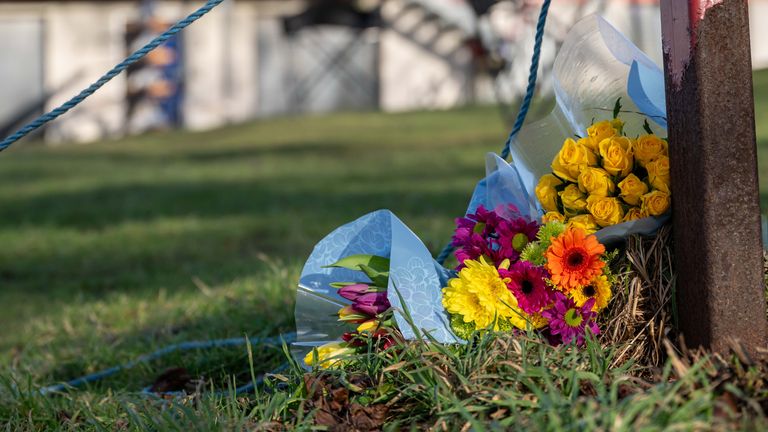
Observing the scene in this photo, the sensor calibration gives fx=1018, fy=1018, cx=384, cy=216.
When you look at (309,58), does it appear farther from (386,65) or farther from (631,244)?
Result: (631,244)

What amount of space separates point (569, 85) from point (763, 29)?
2029cm

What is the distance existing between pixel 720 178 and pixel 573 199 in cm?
47

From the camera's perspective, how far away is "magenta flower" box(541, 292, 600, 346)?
2.56 meters

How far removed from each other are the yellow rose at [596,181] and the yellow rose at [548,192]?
13 centimetres

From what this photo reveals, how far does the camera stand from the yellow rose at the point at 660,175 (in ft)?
8.52

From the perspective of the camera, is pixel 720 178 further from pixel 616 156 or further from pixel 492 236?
pixel 492 236

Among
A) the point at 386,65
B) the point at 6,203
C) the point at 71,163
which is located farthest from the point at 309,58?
the point at 6,203

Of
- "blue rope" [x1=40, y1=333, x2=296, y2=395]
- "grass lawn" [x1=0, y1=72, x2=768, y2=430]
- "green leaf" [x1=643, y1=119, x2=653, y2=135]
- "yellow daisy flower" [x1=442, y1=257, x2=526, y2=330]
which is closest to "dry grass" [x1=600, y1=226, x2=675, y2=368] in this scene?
"yellow daisy flower" [x1=442, y1=257, x2=526, y2=330]

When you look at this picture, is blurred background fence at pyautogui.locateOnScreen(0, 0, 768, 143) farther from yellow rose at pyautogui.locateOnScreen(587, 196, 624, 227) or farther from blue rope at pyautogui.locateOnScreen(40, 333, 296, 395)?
yellow rose at pyautogui.locateOnScreen(587, 196, 624, 227)

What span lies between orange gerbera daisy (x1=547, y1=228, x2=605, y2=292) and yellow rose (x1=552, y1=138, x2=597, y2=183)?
184mm

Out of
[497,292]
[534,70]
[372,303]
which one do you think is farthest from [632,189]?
[372,303]

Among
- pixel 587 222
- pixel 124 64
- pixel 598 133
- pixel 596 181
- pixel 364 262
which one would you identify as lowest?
pixel 364 262

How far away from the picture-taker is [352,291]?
2.84 metres

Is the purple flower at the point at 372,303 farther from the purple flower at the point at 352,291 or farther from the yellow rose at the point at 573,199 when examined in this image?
the yellow rose at the point at 573,199
